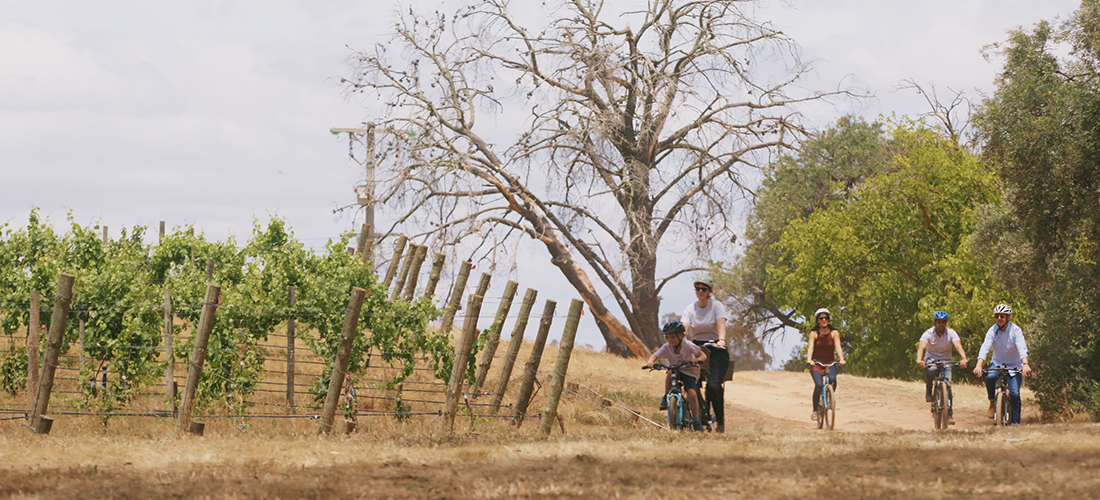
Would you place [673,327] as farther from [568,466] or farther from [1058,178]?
[1058,178]

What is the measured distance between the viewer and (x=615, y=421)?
1569 cm

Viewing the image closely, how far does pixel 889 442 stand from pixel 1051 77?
10984 mm

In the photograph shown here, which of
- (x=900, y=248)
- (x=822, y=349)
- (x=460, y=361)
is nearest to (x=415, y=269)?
(x=460, y=361)

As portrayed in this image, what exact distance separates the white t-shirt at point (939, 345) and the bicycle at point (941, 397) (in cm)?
8

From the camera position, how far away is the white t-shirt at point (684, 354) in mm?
10539

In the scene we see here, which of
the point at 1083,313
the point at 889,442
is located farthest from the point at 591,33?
the point at 889,442

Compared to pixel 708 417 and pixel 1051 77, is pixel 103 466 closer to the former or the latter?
pixel 708 417

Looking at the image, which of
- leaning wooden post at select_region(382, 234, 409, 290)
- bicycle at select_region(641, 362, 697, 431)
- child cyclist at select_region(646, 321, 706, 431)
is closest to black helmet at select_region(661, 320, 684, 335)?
child cyclist at select_region(646, 321, 706, 431)

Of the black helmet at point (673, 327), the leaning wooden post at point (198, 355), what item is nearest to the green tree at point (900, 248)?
Answer: the black helmet at point (673, 327)


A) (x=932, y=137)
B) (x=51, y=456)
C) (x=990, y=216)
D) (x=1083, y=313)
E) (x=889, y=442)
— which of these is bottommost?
(x=51, y=456)

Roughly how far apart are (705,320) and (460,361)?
3067 mm

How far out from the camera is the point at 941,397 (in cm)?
1298

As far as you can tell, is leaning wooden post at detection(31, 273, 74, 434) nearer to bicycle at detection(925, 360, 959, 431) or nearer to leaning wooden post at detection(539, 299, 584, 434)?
leaning wooden post at detection(539, 299, 584, 434)

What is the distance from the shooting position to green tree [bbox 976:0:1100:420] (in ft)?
54.0
